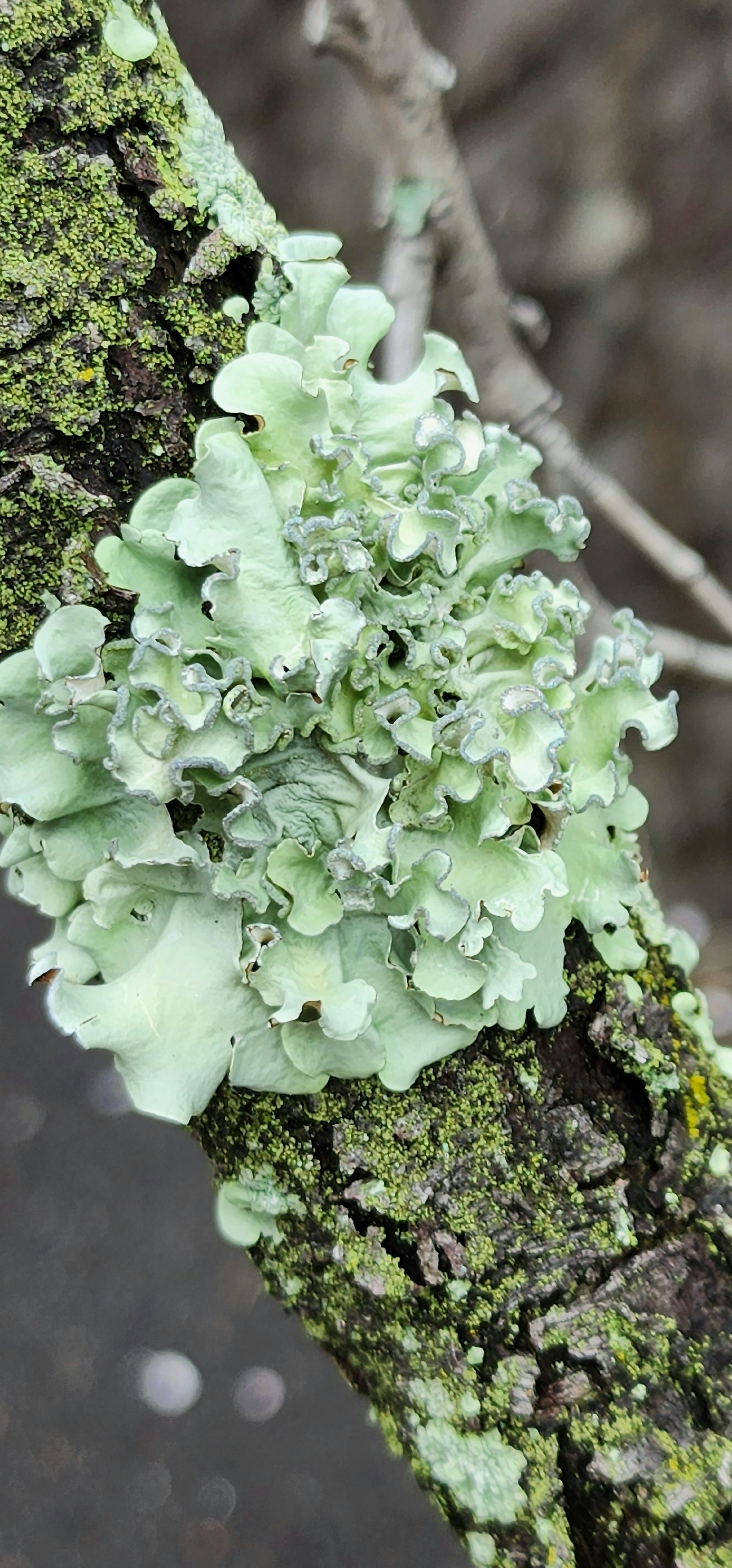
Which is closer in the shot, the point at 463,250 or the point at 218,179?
the point at 218,179

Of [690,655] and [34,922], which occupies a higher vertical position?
[690,655]

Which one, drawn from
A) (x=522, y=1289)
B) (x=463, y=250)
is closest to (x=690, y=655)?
(x=463, y=250)

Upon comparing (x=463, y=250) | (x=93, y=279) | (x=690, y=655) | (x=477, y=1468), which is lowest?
(x=477, y=1468)

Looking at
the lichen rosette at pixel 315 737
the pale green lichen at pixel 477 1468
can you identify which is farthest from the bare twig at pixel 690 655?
the pale green lichen at pixel 477 1468

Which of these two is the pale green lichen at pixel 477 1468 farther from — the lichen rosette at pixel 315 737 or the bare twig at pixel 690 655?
the bare twig at pixel 690 655

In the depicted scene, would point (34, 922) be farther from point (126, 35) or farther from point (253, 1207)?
point (126, 35)

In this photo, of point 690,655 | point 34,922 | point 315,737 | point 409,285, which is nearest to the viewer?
point 315,737

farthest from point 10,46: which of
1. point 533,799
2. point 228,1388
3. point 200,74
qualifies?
point 228,1388
